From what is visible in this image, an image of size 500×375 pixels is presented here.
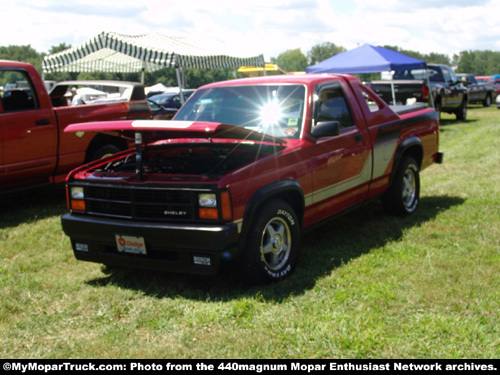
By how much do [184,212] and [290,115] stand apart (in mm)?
1565

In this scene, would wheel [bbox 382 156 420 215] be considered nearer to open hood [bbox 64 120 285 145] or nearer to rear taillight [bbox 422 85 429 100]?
open hood [bbox 64 120 285 145]

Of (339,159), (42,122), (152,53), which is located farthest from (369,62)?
(339,159)

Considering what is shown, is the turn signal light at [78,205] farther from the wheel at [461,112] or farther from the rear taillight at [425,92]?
the wheel at [461,112]

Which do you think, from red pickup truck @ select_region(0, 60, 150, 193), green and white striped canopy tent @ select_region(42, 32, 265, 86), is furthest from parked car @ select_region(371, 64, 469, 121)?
red pickup truck @ select_region(0, 60, 150, 193)

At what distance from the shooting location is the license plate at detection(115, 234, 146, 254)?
4191mm

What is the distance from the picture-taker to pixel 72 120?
7.81m

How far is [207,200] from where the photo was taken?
4008 millimetres

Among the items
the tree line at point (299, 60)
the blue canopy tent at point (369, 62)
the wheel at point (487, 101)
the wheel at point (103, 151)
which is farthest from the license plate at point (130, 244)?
the tree line at point (299, 60)

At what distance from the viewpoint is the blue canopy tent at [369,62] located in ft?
55.5

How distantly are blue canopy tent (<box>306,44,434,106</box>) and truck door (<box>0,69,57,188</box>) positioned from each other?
11.9 metres

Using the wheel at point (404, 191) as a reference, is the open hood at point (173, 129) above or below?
above

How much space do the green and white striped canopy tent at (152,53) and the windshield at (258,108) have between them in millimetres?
7862

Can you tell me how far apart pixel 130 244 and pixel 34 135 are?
384 cm
